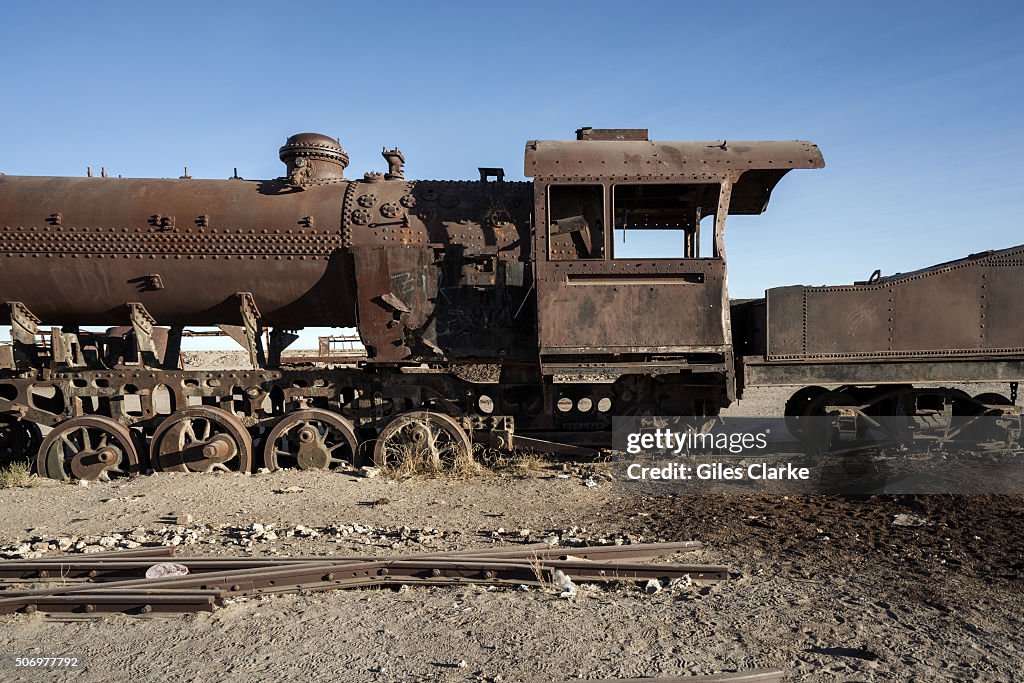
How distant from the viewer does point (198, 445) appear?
23.3ft

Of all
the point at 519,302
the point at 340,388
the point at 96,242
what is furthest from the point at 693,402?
the point at 96,242

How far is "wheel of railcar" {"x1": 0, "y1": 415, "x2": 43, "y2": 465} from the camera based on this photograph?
7672mm

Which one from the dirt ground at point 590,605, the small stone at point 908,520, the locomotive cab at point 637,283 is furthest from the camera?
the locomotive cab at point 637,283

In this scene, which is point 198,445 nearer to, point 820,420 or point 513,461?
point 513,461

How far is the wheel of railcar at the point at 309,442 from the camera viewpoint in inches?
283

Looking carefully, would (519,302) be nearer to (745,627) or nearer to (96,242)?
(745,627)

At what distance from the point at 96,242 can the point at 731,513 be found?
751 centimetres

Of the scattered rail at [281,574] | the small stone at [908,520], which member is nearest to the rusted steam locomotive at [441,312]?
the small stone at [908,520]

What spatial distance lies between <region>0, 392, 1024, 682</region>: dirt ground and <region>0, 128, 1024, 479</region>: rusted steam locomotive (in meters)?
1.30

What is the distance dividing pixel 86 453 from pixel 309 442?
8.53 feet

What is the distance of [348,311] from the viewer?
24.8 ft

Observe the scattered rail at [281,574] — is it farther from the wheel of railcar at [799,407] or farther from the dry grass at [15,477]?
the wheel of railcar at [799,407]
